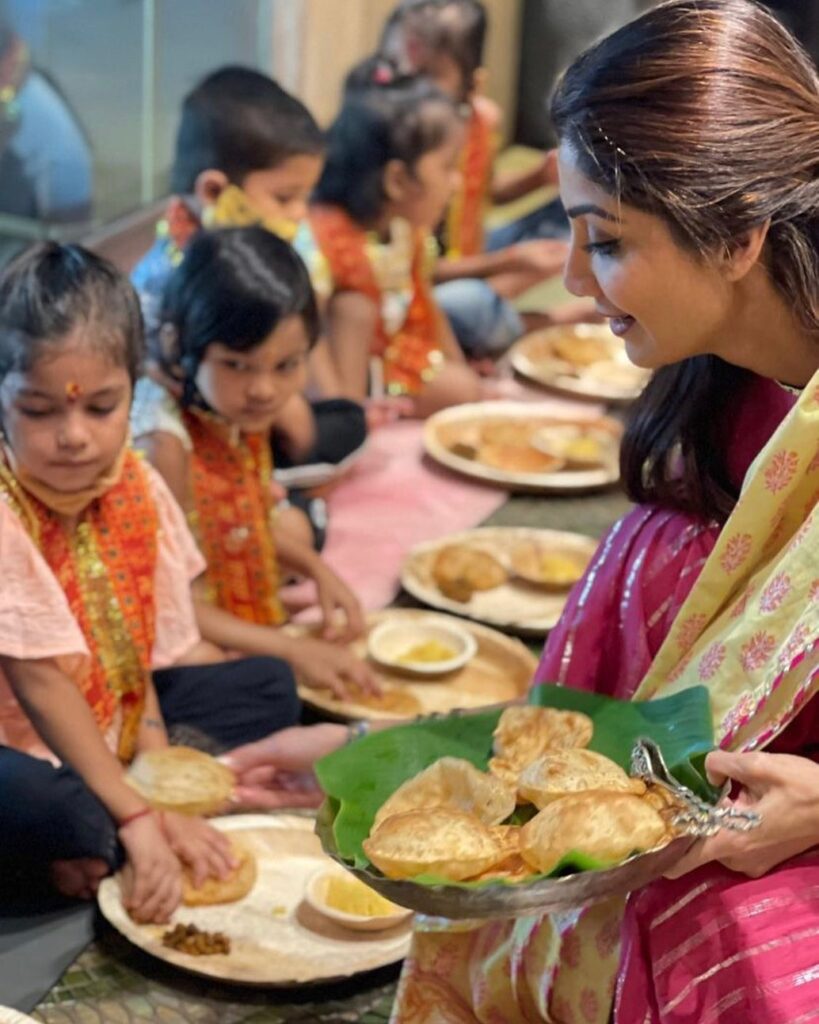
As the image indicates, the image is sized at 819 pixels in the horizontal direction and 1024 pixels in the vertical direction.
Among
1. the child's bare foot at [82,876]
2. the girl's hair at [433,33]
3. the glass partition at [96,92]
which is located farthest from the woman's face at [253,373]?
the girl's hair at [433,33]

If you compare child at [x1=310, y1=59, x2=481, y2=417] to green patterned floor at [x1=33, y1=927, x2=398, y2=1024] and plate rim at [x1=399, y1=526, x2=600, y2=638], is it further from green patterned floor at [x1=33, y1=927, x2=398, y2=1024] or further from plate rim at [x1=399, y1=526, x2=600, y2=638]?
green patterned floor at [x1=33, y1=927, x2=398, y2=1024]

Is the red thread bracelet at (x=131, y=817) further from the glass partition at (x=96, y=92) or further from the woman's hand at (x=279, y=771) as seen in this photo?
the glass partition at (x=96, y=92)

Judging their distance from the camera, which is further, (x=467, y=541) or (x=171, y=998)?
(x=467, y=541)

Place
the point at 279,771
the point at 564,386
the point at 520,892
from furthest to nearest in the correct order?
the point at 564,386 < the point at 279,771 < the point at 520,892

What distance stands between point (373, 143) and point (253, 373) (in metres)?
1.12

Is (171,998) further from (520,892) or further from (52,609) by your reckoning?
(520,892)

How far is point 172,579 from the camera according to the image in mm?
1867

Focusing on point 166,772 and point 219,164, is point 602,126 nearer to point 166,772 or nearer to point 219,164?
point 166,772

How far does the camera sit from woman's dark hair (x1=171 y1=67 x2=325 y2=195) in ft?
8.44

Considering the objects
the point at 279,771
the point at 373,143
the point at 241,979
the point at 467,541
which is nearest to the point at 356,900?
the point at 241,979

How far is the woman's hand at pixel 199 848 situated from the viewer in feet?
5.51

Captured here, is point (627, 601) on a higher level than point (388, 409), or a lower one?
higher

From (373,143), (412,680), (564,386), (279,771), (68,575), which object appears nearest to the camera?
(68,575)

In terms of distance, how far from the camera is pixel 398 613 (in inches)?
91.5
